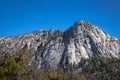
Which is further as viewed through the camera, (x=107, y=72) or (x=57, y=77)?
(x=107, y=72)

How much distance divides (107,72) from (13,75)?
136 meters

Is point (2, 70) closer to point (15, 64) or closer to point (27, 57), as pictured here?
point (15, 64)

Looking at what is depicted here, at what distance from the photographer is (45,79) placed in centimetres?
7075

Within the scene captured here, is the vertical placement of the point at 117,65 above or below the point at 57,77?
above

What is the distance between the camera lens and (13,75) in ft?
133

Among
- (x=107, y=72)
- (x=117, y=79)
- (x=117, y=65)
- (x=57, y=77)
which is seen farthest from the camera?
(x=117, y=65)

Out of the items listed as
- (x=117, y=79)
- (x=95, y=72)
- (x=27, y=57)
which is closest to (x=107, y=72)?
(x=95, y=72)

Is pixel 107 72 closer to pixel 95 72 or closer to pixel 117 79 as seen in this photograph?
pixel 95 72

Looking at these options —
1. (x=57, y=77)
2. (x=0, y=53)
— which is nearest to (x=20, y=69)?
(x=0, y=53)

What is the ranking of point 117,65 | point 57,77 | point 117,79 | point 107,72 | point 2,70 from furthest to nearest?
point 117,65 < point 107,72 < point 117,79 < point 57,77 < point 2,70

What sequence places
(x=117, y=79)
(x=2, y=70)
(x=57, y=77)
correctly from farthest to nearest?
1. (x=117, y=79)
2. (x=57, y=77)
3. (x=2, y=70)

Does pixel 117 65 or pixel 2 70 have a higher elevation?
pixel 117 65

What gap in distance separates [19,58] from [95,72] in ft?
458

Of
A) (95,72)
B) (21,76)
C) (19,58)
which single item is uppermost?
(95,72)
